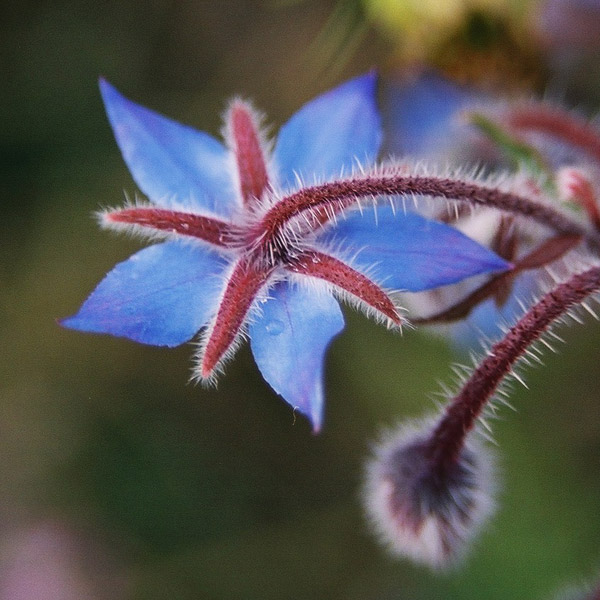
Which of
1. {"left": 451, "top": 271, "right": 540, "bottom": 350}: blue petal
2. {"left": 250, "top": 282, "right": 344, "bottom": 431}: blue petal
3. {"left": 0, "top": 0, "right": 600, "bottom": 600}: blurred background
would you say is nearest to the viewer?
{"left": 250, "top": 282, "right": 344, "bottom": 431}: blue petal

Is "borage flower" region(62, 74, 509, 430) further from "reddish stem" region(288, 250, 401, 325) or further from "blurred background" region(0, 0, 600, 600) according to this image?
"blurred background" region(0, 0, 600, 600)

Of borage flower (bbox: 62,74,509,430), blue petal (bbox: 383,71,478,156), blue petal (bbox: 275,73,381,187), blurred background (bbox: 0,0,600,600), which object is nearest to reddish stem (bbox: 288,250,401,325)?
borage flower (bbox: 62,74,509,430)

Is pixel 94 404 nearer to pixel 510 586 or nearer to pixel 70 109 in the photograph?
pixel 70 109

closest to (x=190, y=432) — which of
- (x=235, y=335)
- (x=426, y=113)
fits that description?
(x=426, y=113)

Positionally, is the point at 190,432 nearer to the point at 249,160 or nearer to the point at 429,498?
the point at 429,498

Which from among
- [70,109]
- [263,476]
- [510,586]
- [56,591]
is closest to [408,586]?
[510,586]

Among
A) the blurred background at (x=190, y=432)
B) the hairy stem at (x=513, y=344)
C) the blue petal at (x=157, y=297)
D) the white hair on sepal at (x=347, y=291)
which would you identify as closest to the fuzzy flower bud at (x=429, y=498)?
the hairy stem at (x=513, y=344)
